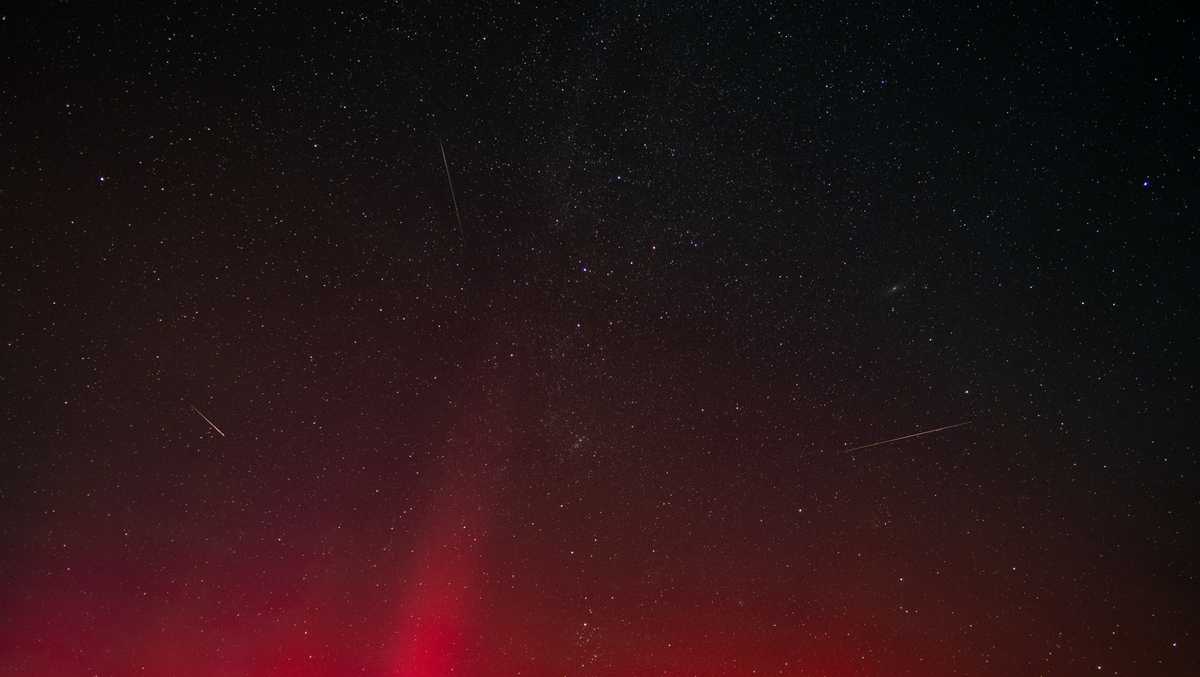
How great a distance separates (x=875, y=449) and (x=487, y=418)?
1.13 m

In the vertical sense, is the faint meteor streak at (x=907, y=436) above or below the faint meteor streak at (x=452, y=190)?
below

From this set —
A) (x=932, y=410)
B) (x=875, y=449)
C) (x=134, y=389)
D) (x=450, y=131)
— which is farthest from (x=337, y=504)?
(x=932, y=410)

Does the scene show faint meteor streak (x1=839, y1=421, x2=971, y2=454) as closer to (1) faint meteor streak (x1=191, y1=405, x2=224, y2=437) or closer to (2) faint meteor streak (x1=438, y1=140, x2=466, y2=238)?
(2) faint meteor streak (x1=438, y1=140, x2=466, y2=238)

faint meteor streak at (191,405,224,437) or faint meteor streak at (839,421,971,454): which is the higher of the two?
faint meteor streak at (191,405,224,437)

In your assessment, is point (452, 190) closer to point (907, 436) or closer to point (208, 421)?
point (208, 421)

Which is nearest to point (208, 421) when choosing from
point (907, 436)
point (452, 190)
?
point (452, 190)

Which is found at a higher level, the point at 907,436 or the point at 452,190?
the point at 452,190

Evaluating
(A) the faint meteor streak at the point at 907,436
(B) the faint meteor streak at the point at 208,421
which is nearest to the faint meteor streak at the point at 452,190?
(B) the faint meteor streak at the point at 208,421

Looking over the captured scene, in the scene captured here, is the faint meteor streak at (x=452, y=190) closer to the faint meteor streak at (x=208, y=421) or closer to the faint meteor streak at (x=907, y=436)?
the faint meteor streak at (x=208, y=421)

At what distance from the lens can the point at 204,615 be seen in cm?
220

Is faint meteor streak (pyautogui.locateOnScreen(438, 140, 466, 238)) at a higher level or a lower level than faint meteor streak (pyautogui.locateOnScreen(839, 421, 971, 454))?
higher

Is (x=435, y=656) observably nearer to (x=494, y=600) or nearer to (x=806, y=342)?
(x=494, y=600)

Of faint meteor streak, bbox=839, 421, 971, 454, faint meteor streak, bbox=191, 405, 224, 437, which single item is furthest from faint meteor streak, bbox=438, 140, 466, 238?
faint meteor streak, bbox=839, 421, 971, 454

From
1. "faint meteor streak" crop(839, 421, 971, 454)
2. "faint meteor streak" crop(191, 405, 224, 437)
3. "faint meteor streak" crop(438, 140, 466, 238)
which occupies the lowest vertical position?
"faint meteor streak" crop(839, 421, 971, 454)
